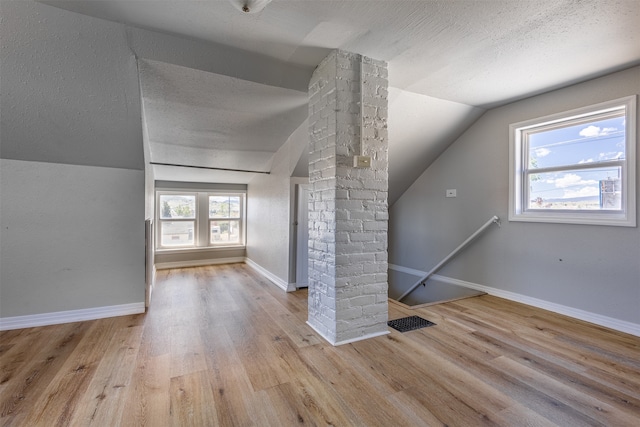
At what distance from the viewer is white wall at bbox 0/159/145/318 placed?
2660 millimetres

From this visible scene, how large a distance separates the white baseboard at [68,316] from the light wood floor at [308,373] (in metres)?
0.12

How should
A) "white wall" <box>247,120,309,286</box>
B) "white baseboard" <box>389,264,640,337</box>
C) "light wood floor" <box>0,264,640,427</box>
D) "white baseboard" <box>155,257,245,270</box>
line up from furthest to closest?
"white baseboard" <box>155,257,245,270</box>, "white wall" <box>247,120,309,286</box>, "white baseboard" <box>389,264,640,337</box>, "light wood floor" <box>0,264,640,427</box>

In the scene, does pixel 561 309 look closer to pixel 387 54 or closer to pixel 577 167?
pixel 577 167

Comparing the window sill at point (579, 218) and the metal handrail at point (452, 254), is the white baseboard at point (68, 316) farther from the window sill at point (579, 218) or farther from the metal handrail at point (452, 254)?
the window sill at point (579, 218)

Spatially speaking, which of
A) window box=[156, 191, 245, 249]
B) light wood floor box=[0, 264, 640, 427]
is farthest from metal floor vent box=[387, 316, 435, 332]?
window box=[156, 191, 245, 249]

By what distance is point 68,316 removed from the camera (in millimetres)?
2777

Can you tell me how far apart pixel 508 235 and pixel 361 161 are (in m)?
2.31

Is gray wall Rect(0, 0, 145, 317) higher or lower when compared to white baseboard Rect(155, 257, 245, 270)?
higher

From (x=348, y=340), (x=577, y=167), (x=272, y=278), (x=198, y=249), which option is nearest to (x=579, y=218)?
(x=577, y=167)

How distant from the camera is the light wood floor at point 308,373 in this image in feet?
4.97

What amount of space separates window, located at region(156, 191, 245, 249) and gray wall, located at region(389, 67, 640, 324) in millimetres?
3268

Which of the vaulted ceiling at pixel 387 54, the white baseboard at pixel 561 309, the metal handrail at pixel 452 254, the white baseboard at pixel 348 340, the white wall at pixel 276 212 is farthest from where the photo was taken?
the white wall at pixel 276 212

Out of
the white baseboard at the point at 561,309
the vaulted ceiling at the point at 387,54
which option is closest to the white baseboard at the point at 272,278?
the vaulted ceiling at the point at 387,54

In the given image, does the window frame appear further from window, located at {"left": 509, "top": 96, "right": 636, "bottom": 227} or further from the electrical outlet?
window, located at {"left": 509, "top": 96, "right": 636, "bottom": 227}
